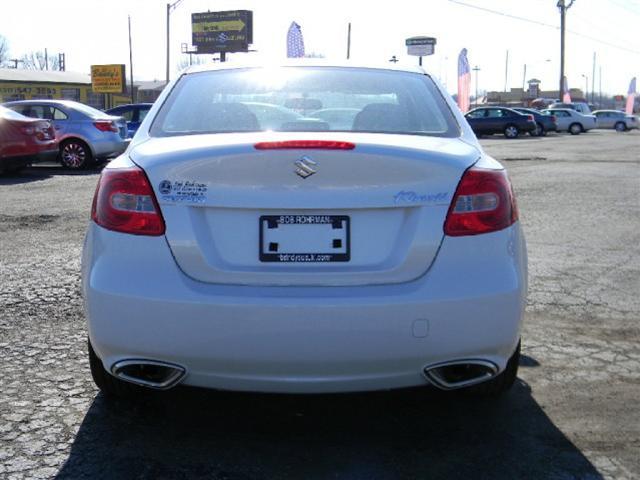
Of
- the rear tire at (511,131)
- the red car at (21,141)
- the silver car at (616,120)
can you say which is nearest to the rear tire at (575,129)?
the silver car at (616,120)

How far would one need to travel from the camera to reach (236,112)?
3498mm

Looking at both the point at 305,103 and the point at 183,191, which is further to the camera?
the point at 305,103

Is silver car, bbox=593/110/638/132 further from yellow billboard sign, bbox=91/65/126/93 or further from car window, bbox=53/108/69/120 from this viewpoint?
car window, bbox=53/108/69/120

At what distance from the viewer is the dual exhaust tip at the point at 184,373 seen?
9.57 feet

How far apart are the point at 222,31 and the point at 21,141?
56.5 metres

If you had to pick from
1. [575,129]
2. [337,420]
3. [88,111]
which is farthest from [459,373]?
[575,129]

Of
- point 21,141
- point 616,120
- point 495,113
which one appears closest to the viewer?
point 21,141

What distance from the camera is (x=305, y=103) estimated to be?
3781 millimetres

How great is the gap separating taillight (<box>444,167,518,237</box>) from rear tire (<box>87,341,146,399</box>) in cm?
155

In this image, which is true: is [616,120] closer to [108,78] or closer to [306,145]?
[108,78]

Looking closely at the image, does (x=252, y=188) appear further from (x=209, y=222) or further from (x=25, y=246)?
(x=25, y=246)

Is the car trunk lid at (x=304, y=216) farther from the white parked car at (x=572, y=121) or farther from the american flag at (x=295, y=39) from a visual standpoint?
the white parked car at (x=572, y=121)

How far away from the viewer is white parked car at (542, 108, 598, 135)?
149 feet

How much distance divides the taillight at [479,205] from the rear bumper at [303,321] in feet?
0.16
